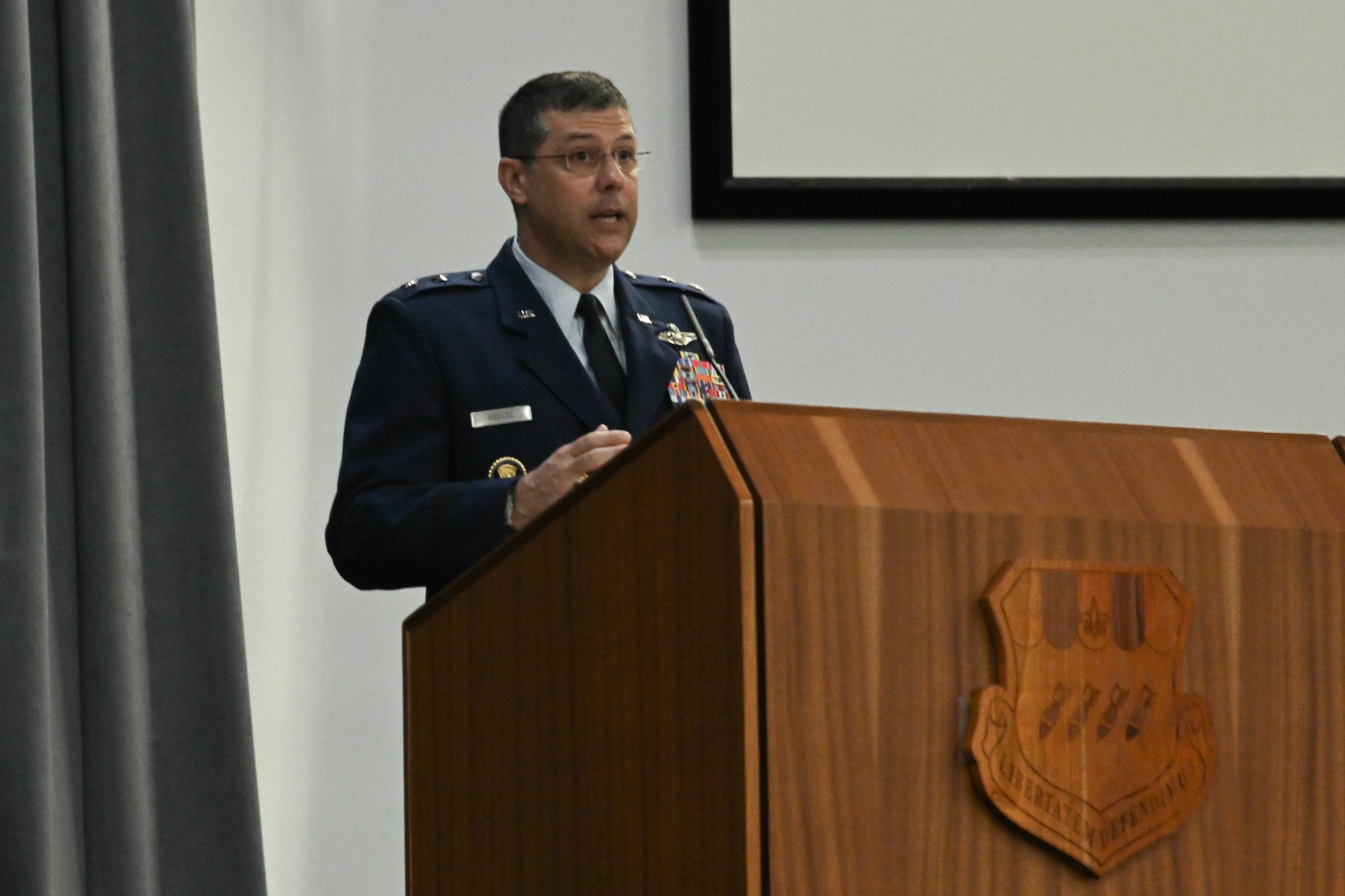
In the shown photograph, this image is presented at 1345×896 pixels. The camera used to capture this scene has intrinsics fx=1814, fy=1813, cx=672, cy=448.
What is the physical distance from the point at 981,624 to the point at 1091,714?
87 mm

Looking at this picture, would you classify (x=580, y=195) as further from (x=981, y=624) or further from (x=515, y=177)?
(x=981, y=624)

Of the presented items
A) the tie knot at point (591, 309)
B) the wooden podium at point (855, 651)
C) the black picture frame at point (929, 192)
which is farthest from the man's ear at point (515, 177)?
the wooden podium at point (855, 651)

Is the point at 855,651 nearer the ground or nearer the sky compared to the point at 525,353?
nearer the ground

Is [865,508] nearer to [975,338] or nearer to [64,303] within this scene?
[64,303]

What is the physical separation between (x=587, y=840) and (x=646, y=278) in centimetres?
116

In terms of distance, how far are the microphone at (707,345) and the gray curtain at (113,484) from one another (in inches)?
22.1

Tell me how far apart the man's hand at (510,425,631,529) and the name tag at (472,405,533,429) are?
1.18ft

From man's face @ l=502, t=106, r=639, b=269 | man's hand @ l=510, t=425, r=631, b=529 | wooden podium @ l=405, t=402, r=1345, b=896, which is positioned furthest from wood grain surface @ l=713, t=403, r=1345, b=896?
man's face @ l=502, t=106, r=639, b=269

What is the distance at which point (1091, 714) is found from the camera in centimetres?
105

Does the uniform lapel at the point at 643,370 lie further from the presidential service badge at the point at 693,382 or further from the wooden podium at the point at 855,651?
the wooden podium at the point at 855,651

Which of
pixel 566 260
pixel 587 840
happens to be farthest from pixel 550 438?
pixel 587 840

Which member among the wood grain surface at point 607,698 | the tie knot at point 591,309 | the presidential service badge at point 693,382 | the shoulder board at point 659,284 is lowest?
the wood grain surface at point 607,698

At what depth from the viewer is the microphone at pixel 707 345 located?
1.86 metres

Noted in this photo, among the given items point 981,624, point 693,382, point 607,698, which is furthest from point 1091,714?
point 693,382
